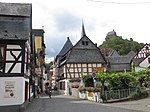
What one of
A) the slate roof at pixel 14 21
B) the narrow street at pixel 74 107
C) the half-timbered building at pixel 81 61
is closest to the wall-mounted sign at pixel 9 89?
the narrow street at pixel 74 107

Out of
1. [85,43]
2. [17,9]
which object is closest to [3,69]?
[17,9]

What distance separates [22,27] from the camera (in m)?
20.4

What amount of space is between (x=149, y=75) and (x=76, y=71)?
672 inches

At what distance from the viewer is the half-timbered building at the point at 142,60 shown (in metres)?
58.2

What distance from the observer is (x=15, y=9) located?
893 inches

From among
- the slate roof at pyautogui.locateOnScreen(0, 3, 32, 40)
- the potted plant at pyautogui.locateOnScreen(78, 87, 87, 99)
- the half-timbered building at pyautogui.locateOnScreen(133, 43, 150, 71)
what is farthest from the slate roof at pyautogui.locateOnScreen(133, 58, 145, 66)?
the slate roof at pyautogui.locateOnScreen(0, 3, 32, 40)

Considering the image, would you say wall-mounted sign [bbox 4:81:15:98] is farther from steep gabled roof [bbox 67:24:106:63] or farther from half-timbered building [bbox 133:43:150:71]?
half-timbered building [bbox 133:43:150:71]

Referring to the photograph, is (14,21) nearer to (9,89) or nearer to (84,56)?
(9,89)

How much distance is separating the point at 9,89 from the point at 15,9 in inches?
311

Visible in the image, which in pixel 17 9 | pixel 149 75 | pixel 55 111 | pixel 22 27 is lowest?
pixel 55 111

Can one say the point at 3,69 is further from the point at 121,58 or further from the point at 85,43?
the point at 121,58

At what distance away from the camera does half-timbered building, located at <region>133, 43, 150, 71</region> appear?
2292 inches

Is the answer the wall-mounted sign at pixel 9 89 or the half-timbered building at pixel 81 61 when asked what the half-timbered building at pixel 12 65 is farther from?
the half-timbered building at pixel 81 61

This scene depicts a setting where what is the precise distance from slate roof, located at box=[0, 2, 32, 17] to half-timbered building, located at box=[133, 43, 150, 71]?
131 ft
